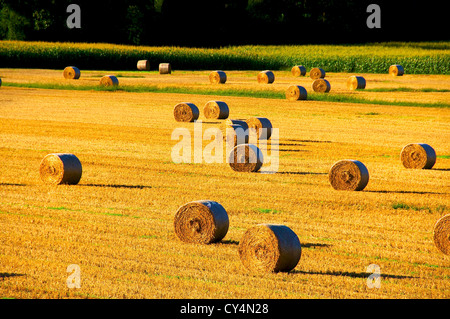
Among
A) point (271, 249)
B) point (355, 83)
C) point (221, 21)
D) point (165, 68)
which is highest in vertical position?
point (221, 21)

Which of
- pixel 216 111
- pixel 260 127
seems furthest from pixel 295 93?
pixel 260 127

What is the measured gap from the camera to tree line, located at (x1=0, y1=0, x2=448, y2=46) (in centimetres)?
9231

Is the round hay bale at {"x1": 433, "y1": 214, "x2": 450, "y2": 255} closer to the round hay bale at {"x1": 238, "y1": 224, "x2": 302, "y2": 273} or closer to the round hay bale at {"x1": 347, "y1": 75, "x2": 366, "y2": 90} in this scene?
the round hay bale at {"x1": 238, "y1": 224, "x2": 302, "y2": 273}

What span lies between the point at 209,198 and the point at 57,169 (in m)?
3.92

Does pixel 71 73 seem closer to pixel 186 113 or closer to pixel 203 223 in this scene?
pixel 186 113

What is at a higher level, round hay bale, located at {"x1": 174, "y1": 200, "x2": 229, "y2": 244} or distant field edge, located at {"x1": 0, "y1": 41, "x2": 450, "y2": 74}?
distant field edge, located at {"x1": 0, "y1": 41, "x2": 450, "y2": 74}

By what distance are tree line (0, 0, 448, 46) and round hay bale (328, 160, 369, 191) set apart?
78.3 meters

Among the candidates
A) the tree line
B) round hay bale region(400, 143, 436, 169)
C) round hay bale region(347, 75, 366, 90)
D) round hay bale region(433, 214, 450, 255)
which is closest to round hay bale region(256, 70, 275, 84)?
round hay bale region(347, 75, 366, 90)

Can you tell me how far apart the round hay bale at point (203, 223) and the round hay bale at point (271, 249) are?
154cm

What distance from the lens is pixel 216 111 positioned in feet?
108

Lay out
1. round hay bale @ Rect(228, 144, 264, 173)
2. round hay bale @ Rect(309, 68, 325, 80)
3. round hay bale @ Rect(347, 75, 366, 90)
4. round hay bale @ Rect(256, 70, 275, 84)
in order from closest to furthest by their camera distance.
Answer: round hay bale @ Rect(228, 144, 264, 173), round hay bale @ Rect(347, 75, 366, 90), round hay bale @ Rect(256, 70, 275, 84), round hay bale @ Rect(309, 68, 325, 80)

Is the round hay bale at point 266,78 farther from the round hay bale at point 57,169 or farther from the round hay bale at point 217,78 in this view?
the round hay bale at point 57,169

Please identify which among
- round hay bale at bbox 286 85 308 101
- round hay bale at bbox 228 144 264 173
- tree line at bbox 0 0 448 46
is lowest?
round hay bale at bbox 228 144 264 173
